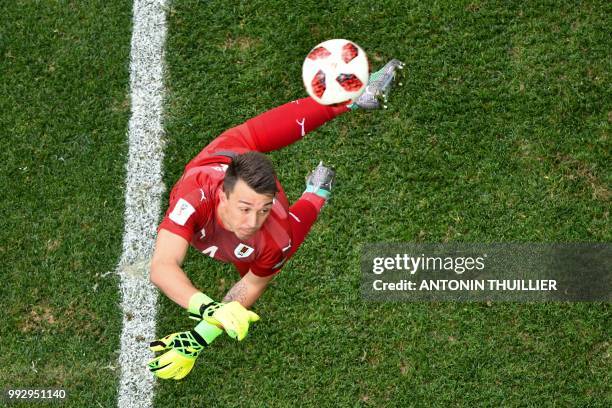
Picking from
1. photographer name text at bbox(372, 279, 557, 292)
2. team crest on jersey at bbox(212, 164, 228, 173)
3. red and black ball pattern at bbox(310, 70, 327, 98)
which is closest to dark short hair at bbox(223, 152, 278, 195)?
team crest on jersey at bbox(212, 164, 228, 173)

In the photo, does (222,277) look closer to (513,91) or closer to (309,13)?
(309,13)

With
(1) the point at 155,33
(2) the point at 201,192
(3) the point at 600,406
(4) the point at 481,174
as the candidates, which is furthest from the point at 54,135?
(3) the point at 600,406

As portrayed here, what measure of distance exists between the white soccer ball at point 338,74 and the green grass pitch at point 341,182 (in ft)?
3.67

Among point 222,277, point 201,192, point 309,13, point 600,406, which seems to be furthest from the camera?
point 309,13

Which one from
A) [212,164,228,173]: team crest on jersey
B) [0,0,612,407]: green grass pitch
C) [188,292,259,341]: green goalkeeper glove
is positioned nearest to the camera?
[188,292,259,341]: green goalkeeper glove

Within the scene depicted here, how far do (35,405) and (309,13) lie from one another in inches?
171

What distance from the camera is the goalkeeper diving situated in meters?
5.68

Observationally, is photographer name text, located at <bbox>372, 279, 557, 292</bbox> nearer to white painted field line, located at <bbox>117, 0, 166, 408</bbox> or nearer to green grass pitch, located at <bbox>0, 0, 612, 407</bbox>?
green grass pitch, located at <bbox>0, 0, 612, 407</bbox>

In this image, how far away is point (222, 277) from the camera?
780 cm

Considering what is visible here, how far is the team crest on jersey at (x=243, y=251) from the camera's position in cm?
636
